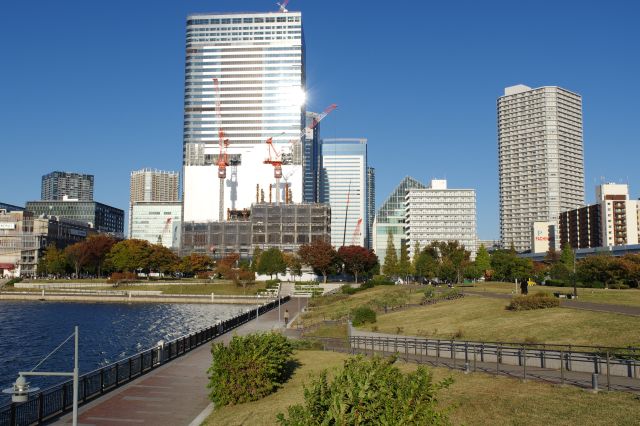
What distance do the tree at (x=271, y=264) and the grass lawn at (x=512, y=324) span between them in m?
100

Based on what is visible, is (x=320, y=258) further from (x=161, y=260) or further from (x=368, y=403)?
(x=368, y=403)

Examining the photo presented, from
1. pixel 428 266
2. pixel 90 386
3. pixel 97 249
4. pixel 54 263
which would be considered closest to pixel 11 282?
pixel 54 263

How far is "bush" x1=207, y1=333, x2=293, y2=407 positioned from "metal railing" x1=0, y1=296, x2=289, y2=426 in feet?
20.1

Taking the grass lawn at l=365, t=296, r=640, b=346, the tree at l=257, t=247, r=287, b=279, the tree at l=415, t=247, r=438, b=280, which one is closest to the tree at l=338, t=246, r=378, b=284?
the tree at l=257, t=247, r=287, b=279

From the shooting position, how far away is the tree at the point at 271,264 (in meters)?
159

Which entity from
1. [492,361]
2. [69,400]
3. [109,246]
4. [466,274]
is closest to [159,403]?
[69,400]

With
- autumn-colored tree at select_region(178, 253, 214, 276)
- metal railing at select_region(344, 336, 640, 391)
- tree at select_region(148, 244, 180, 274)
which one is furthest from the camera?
autumn-colored tree at select_region(178, 253, 214, 276)

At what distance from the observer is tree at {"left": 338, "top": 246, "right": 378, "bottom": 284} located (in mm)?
155488

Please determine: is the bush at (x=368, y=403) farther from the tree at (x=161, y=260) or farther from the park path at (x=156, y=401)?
the tree at (x=161, y=260)

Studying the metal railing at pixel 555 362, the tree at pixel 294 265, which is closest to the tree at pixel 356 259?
the tree at pixel 294 265

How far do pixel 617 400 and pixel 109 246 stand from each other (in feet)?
572

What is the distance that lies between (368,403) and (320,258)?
143 metres

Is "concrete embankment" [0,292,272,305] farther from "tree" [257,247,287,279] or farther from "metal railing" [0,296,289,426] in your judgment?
"metal railing" [0,296,289,426]

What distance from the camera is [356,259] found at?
6112 inches
